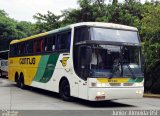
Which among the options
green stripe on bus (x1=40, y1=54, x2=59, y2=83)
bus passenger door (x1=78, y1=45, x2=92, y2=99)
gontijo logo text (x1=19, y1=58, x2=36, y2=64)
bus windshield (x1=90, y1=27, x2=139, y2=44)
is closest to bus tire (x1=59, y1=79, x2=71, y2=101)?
green stripe on bus (x1=40, y1=54, x2=59, y2=83)

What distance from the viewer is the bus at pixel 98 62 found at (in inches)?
565

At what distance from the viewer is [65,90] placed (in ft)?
54.4

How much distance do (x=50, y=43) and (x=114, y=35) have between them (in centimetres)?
434

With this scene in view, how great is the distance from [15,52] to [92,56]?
11641 millimetres

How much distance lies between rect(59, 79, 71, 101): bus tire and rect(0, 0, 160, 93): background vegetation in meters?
6.92

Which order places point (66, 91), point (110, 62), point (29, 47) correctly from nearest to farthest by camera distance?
point (110, 62) → point (66, 91) → point (29, 47)

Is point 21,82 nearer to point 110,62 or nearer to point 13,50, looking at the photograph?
point 13,50

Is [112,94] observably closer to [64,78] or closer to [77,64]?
[77,64]

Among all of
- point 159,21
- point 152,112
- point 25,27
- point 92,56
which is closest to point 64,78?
point 92,56

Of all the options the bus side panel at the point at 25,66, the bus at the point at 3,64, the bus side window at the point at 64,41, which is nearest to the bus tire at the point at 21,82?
the bus side panel at the point at 25,66

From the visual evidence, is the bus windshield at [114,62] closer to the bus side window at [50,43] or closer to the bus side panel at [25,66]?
the bus side window at [50,43]

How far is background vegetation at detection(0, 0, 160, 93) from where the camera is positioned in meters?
22.3

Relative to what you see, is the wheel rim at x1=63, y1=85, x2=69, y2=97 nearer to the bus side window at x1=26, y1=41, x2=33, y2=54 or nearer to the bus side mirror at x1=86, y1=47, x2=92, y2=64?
the bus side mirror at x1=86, y1=47, x2=92, y2=64

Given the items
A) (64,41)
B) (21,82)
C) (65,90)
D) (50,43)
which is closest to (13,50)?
(21,82)
